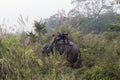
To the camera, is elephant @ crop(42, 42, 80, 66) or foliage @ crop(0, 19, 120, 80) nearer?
foliage @ crop(0, 19, 120, 80)

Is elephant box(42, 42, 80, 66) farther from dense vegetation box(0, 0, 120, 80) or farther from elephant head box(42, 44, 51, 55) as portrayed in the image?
dense vegetation box(0, 0, 120, 80)

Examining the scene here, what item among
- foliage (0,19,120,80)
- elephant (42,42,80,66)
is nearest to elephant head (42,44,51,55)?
elephant (42,42,80,66)

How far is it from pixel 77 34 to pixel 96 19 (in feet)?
45.7

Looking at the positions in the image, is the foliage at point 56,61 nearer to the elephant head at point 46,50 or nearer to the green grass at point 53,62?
the green grass at point 53,62

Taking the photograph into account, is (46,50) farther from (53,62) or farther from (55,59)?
(53,62)

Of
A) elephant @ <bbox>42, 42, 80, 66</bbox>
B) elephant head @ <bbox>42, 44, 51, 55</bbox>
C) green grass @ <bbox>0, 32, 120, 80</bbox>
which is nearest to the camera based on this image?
green grass @ <bbox>0, 32, 120, 80</bbox>

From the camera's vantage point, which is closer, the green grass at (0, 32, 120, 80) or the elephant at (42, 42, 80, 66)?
the green grass at (0, 32, 120, 80)

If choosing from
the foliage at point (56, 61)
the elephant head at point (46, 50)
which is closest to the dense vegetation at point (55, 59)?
the foliage at point (56, 61)

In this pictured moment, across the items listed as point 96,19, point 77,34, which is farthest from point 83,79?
point 96,19

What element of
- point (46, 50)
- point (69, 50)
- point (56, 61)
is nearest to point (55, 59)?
point (56, 61)

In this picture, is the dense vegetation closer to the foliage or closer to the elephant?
the foliage

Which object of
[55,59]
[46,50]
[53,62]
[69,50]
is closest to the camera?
[53,62]

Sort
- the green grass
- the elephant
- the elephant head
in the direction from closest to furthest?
the green grass, the elephant head, the elephant

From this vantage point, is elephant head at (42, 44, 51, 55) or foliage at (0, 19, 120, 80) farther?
elephant head at (42, 44, 51, 55)
